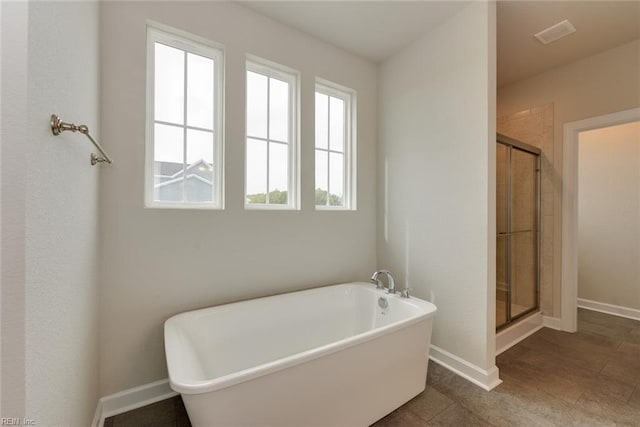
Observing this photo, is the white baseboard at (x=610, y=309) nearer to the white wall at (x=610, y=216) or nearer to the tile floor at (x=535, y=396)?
the white wall at (x=610, y=216)

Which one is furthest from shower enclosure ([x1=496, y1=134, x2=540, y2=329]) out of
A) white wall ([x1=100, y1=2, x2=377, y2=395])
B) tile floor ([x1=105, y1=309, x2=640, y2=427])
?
white wall ([x1=100, y1=2, x2=377, y2=395])

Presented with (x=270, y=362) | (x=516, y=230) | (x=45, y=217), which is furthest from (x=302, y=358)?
(x=516, y=230)

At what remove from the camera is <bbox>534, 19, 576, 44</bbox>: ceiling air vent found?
7.05 feet

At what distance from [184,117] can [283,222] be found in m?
1.05

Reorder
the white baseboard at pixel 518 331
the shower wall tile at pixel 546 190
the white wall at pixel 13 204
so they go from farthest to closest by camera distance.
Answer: the shower wall tile at pixel 546 190
the white baseboard at pixel 518 331
the white wall at pixel 13 204

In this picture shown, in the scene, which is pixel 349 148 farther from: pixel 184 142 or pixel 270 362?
pixel 270 362

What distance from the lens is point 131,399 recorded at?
1.61 meters

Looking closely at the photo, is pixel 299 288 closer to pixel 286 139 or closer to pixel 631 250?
pixel 286 139

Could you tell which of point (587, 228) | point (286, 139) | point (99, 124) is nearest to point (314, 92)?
point (286, 139)

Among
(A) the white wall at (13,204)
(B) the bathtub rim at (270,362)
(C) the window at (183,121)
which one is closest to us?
(A) the white wall at (13,204)

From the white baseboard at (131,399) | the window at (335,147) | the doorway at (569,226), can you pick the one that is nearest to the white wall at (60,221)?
the white baseboard at (131,399)

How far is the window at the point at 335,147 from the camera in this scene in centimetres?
251

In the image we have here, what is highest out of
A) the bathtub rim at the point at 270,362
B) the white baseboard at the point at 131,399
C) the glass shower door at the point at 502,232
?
the glass shower door at the point at 502,232

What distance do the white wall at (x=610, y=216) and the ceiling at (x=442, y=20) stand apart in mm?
1363
